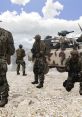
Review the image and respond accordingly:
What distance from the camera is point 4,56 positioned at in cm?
909

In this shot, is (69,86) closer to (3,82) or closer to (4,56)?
(3,82)

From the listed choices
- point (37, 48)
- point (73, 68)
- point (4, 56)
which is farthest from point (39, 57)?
point (4, 56)

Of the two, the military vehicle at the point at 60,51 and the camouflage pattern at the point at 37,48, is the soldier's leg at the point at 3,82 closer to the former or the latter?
the camouflage pattern at the point at 37,48

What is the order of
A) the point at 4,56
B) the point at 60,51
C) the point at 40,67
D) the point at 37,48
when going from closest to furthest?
the point at 4,56 → the point at 40,67 → the point at 37,48 → the point at 60,51

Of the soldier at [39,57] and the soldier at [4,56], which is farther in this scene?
the soldier at [39,57]

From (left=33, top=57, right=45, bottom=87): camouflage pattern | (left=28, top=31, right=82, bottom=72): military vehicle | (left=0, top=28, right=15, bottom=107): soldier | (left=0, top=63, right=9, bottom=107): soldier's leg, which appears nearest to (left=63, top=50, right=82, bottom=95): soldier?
(left=33, top=57, right=45, bottom=87): camouflage pattern

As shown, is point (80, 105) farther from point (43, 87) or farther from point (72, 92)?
point (43, 87)

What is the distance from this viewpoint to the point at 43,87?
529 inches

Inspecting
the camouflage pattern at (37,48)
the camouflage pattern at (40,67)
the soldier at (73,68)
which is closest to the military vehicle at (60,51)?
the camouflage pattern at (37,48)

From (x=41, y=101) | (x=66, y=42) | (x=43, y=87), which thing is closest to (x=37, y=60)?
(x=43, y=87)

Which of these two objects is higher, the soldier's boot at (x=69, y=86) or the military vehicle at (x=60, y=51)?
the military vehicle at (x=60, y=51)

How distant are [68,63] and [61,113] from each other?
3668mm

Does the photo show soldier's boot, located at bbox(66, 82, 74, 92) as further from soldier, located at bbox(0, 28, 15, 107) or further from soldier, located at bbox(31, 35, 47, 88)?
soldier, located at bbox(0, 28, 15, 107)

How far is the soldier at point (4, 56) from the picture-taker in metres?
9.04
